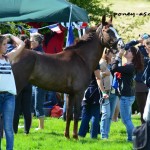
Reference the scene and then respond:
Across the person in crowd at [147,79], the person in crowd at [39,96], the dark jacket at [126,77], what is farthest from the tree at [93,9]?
the dark jacket at [126,77]

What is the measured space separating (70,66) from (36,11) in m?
3.30

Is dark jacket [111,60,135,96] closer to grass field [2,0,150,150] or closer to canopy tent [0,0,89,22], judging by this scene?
grass field [2,0,150,150]

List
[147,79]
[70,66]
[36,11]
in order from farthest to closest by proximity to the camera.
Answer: [36,11] < [70,66] < [147,79]

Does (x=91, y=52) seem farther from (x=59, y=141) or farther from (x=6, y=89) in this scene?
(x=6, y=89)

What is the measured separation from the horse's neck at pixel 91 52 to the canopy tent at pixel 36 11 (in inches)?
94.0

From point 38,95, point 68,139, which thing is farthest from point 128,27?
point 68,139

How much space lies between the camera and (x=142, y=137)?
7988mm

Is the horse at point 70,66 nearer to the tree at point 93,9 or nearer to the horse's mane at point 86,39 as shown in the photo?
the horse's mane at point 86,39

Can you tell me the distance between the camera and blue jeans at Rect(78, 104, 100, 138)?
1316 cm

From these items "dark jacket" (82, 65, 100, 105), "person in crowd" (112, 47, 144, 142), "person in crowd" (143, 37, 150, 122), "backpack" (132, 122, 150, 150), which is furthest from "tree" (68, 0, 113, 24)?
"backpack" (132, 122, 150, 150)

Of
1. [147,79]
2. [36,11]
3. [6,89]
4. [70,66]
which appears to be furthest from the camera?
[36,11]

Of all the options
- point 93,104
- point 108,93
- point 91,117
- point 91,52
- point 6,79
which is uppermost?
point 6,79

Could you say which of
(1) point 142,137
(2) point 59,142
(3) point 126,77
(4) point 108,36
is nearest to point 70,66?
(4) point 108,36

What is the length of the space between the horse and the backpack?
4.84 meters
